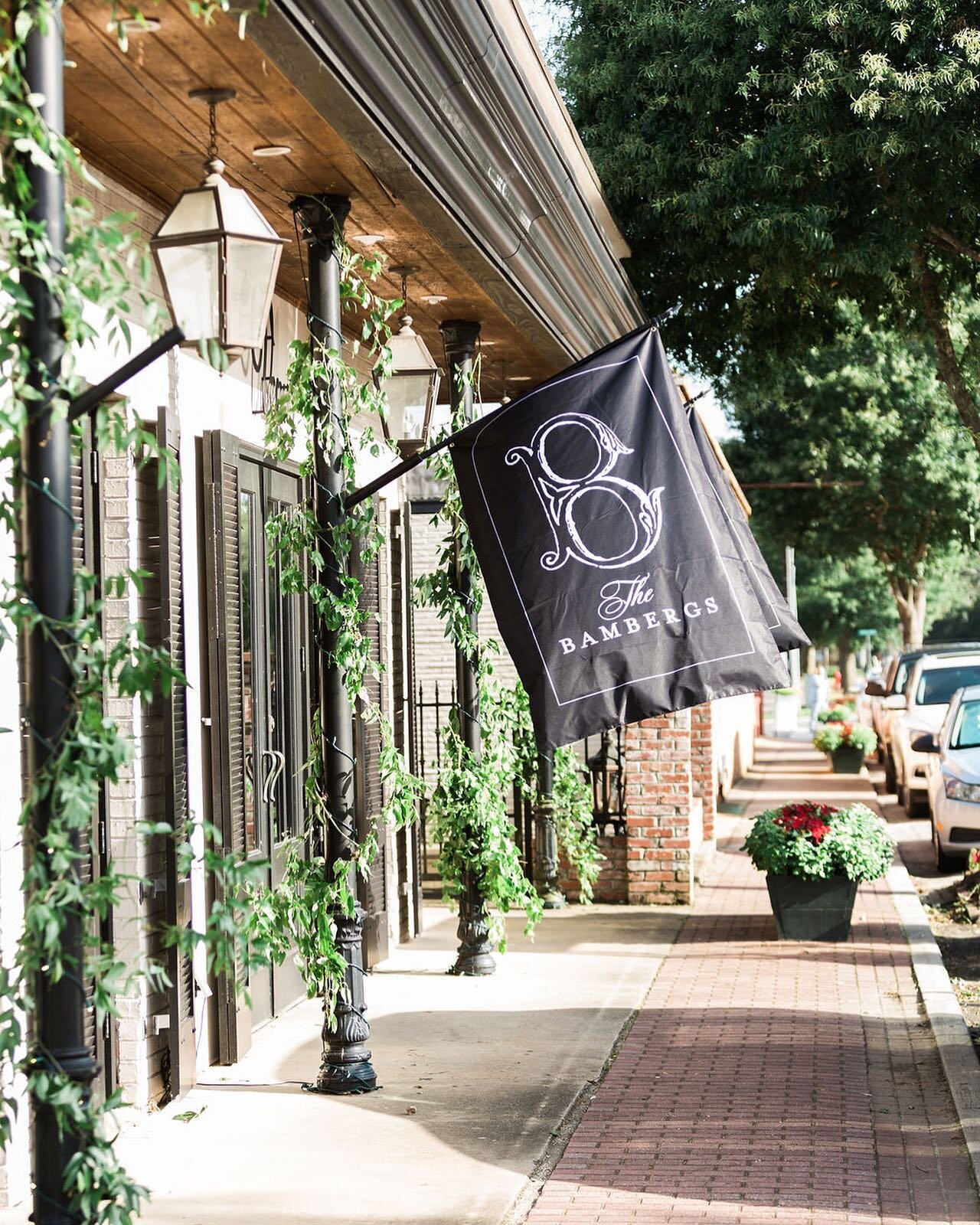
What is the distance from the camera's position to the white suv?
57.1 ft

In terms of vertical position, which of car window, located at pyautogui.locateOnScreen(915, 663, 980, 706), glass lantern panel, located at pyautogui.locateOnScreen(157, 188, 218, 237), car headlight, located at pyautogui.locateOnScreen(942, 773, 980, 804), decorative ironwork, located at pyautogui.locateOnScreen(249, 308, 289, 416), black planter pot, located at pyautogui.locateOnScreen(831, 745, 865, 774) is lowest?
black planter pot, located at pyautogui.locateOnScreen(831, 745, 865, 774)

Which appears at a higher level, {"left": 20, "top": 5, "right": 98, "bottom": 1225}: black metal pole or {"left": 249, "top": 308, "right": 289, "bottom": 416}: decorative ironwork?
{"left": 249, "top": 308, "right": 289, "bottom": 416}: decorative ironwork

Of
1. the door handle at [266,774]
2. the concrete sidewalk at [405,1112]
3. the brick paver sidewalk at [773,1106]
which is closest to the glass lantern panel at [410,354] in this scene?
the door handle at [266,774]

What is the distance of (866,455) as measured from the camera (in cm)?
2875

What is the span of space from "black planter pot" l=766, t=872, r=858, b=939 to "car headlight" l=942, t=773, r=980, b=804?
10.1 feet

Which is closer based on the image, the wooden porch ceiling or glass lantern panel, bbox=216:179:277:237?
the wooden porch ceiling

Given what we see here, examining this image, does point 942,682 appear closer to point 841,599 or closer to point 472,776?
point 472,776

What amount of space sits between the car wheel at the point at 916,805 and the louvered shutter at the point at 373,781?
9987 millimetres

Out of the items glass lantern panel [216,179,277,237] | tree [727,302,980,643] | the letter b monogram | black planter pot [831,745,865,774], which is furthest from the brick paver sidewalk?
tree [727,302,980,643]

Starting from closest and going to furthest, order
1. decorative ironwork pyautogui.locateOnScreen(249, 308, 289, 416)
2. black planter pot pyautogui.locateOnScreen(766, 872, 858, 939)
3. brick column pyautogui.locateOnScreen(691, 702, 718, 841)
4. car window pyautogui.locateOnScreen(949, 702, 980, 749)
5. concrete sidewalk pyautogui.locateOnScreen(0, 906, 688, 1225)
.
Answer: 1. concrete sidewalk pyautogui.locateOnScreen(0, 906, 688, 1225)
2. decorative ironwork pyautogui.locateOnScreen(249, 308, 289, 416)
3. black planter pot pyautogui.locateOnScreen(766, 872, 858, 939)
4. car window pyautogui.locateOnScreen(949, 702, 980, 749)
5. brick column pyautogui.locateOnScreen(691, 702, 718, 841)

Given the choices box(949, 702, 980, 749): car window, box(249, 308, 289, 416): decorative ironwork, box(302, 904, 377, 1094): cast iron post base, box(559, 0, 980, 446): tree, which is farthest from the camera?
box(949, 702, 980, 749): car window

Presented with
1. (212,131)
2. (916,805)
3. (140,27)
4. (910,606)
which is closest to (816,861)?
(212,131)

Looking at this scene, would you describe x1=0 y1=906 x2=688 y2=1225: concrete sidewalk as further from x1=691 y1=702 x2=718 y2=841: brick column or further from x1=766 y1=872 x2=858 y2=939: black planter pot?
x1=691 y1=702 x2=718 y2=841: brick column

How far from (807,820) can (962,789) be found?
135 inches
